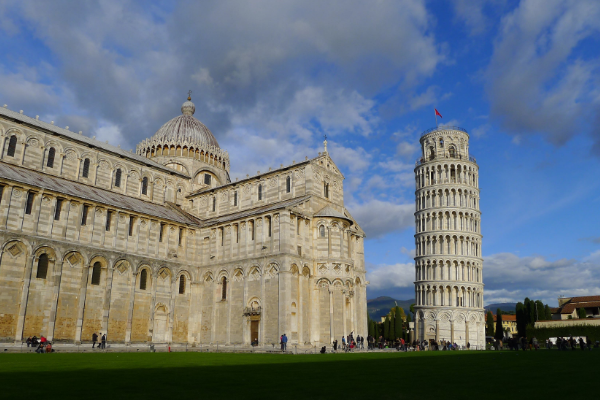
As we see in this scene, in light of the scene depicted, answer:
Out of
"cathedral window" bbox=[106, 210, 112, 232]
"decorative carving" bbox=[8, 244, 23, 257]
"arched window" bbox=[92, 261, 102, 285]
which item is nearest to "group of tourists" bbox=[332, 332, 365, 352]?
"arched window" bbox=[92, 261, 102, 285]

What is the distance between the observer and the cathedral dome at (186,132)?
59875 millimetres

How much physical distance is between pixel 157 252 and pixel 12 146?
1584 cm

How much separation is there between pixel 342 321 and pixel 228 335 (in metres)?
10.5

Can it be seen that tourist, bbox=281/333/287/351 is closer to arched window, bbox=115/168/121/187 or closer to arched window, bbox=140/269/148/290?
arched window, bbox=140/269/148/290

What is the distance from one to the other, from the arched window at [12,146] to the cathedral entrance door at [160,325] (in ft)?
62.5

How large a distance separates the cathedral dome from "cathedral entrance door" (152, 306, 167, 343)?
2353cm

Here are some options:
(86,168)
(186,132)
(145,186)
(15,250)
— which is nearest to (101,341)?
(15,250)

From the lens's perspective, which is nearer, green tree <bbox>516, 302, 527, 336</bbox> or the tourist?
the tourist

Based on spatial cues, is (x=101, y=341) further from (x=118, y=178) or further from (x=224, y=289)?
(x=118, y=178)

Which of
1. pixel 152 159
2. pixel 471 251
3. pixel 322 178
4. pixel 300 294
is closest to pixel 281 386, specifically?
pixel 300 294

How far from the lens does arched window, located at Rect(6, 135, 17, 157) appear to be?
41812mm

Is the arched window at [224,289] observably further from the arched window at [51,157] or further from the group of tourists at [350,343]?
the arched window at [51,157]

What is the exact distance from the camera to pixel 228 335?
43000mm

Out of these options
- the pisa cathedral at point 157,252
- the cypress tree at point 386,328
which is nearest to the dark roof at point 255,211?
the pisa cathedral at point 157,252
